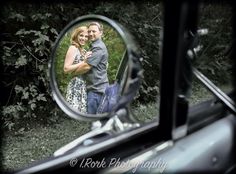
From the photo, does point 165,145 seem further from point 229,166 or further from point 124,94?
point 229,166

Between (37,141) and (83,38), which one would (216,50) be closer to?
(83,38)

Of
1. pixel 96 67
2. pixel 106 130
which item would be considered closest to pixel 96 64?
pixel 96 67

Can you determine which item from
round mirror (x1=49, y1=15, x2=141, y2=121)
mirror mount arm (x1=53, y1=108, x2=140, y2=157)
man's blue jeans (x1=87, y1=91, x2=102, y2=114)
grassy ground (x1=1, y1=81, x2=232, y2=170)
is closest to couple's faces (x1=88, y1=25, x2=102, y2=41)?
round mirror (x1=49, y1=15, x2=141, y2=121)

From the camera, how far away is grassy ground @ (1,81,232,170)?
3.92m

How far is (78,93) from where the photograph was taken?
187cm

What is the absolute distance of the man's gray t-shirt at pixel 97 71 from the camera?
1338 mm

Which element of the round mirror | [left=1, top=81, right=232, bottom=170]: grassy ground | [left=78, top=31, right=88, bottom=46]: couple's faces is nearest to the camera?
→ the round mirror

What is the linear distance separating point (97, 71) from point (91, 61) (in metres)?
0.04

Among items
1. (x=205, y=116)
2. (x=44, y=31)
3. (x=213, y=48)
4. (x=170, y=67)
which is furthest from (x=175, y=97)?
(x=44, y=31)

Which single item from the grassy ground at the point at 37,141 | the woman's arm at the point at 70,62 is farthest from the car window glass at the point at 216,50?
the grassy ground at the point at 37,141

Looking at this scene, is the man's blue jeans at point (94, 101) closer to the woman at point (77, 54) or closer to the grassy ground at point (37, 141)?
the woman at point (77, 54)

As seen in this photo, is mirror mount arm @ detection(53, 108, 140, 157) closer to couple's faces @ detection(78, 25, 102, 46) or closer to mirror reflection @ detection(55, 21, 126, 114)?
mirror reflection @ detection(55, 21, 126, 114)

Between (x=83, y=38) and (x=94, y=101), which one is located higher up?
(x=83, y=38)

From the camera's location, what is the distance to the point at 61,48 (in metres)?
1.38
